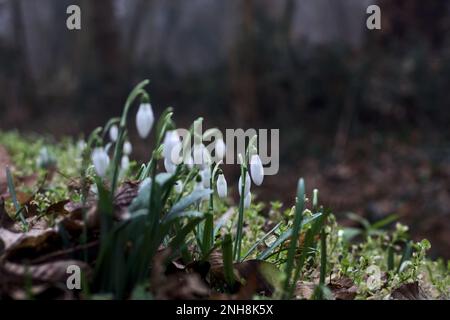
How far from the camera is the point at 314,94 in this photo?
9680mm

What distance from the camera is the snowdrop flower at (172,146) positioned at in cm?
176

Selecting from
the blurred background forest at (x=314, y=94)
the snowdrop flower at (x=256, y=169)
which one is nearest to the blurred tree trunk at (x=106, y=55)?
the blurred background forest at (x=314, y=94)

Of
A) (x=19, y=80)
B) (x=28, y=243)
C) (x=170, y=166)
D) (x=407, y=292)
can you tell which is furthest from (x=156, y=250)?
(x=19, y=80)

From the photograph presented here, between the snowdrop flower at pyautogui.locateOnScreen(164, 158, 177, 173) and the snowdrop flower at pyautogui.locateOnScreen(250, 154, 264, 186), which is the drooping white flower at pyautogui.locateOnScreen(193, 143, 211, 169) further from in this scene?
the snowdrop flower at pyautogui.locateOnScreen(250, 154, 264, 186)

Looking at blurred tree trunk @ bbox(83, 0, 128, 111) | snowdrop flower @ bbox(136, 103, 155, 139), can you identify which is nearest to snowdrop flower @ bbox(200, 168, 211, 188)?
snowdrop flower @ bbox(136, 103, 155, 139)

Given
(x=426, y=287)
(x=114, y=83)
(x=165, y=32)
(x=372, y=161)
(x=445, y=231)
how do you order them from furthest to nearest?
(x=165, y=32) → (x=114, y=83) → (x=372, y=161) → (x=445, y=231) → (x=426, y=287)

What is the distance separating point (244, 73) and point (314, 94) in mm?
1233

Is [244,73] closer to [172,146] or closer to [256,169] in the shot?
[256,169]

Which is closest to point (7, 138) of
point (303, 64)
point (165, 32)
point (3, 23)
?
point (303, 64)

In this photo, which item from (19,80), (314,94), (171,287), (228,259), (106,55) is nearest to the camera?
(171,287)

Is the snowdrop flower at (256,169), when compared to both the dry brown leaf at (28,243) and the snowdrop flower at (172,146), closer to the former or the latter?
the snowdrop flower at (172,146)

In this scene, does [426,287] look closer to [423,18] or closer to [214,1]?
[423,18]

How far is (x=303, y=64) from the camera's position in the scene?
992cm
